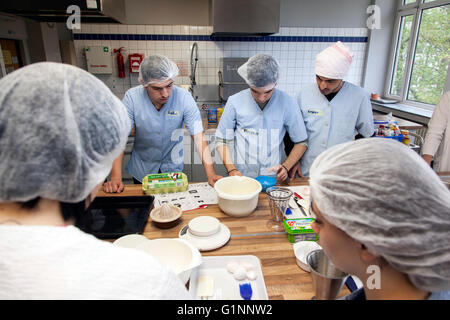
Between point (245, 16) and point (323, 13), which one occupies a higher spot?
point (323, 13)

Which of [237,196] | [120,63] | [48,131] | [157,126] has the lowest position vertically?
[237,196]

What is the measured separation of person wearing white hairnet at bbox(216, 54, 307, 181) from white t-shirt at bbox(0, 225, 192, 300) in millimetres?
1339

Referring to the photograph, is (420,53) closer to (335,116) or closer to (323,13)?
(323,13)

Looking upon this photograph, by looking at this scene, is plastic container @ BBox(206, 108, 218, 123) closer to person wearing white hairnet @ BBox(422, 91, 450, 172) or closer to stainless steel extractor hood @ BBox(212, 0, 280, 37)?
stainless steel extractor hood @ BBox(212, 0, 280, 37)

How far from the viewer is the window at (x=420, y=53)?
10.8ft

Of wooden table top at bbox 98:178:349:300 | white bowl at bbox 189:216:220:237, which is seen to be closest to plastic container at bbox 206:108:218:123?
wooden table top at bbox 98:178:349:300

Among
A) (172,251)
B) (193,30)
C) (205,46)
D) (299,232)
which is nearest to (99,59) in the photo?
(193,30)

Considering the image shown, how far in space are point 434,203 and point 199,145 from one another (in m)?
1.52

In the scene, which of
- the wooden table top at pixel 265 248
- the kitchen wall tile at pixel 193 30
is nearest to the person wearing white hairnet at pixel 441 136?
the wooden table top at pixel 265 248

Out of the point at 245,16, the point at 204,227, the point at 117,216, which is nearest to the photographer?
the point at 204,227

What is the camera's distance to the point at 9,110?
47 centimetres

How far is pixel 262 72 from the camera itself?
1.72 m

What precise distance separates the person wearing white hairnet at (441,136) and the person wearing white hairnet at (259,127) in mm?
1038

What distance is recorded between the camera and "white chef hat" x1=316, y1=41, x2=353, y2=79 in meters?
1.76
